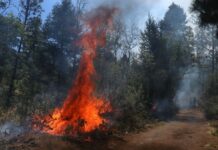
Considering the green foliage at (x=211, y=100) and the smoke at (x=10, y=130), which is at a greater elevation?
the green foliage at (x=211, y=100)

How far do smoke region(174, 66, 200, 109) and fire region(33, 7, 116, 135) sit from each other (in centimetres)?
3897

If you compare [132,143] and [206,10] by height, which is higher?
[206,10]

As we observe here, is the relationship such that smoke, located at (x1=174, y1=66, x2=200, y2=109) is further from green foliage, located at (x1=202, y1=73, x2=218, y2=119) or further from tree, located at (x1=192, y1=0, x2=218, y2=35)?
tree, located at (x1=192, y1=0, x2=218, y2=35)

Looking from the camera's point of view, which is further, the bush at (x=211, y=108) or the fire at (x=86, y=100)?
the bush at (x=211, y=108)

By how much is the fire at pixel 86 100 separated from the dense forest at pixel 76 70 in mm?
928

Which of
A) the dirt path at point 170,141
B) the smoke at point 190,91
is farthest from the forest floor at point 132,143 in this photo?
the smoke at point 190,91

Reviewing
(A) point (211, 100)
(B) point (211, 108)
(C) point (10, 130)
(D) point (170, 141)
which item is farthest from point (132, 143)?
(A) point (211, 100)

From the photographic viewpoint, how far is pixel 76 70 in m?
35.8

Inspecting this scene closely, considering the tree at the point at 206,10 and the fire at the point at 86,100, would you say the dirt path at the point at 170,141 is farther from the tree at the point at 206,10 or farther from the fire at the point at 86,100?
the tree at the point at 206,10

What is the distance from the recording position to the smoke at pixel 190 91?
59253 mm

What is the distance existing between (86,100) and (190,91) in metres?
44.4

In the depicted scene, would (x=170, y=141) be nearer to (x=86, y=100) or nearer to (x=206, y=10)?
(x=86, y=100)

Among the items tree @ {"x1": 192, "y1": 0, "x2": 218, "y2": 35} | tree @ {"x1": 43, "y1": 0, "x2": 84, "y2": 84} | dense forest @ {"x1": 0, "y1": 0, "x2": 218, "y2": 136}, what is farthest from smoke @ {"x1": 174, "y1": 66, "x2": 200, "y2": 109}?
tree @ {"x1": 192, "y1": 0, "x2": 218, "y2": 35}

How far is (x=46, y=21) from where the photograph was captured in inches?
1955
